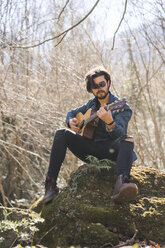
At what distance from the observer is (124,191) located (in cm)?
265

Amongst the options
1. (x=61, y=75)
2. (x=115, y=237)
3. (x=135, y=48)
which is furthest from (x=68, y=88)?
(x=115, y=237)

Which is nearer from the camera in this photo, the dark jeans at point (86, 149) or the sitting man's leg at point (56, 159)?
the dark jeans at point (86, 149)

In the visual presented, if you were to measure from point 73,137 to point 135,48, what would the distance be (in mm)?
3639

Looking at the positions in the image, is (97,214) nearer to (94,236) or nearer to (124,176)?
(94,236)

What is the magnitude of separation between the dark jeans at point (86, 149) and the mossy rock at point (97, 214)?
5.5 inches

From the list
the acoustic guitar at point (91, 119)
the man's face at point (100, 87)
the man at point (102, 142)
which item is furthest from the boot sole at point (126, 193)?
the man's face at point (100, 87)

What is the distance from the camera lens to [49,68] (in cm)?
596

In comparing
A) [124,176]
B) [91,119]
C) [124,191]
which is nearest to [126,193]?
[124,191]

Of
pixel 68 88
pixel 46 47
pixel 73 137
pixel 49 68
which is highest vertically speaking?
pixel 46 47

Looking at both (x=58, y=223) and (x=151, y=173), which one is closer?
(x=58, y=223)

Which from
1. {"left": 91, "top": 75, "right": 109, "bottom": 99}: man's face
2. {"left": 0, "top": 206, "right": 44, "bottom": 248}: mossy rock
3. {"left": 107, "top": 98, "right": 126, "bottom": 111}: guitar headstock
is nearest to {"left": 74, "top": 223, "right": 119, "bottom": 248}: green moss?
{"left": 0, "top": 206, "right": 44, "bottom": 248}: mossy rock

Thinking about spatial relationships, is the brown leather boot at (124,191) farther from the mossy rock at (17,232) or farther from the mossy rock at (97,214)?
the mossy rock at (17,232)

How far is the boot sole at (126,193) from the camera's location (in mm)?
2623

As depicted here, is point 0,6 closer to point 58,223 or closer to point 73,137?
point 73,137
